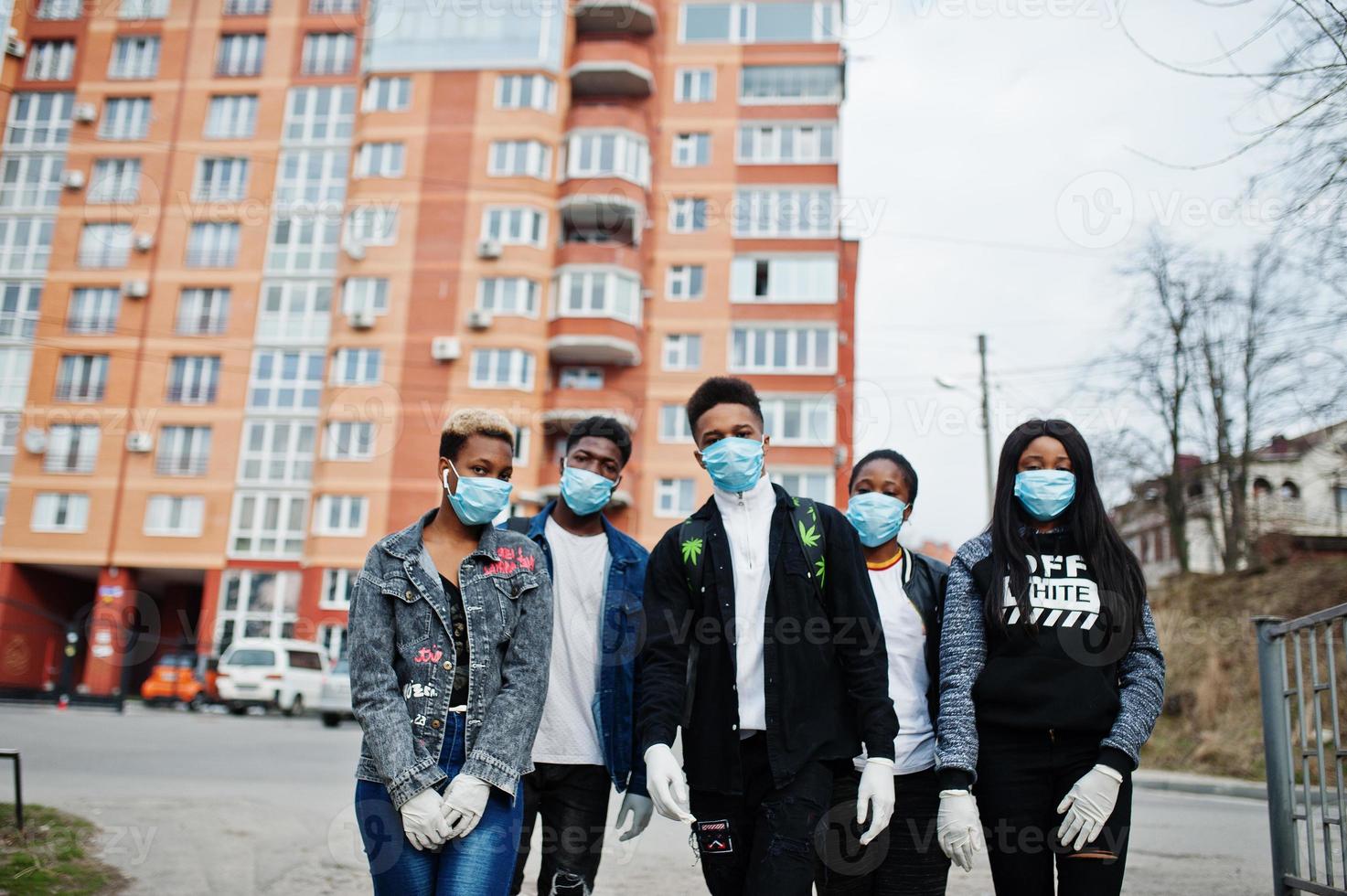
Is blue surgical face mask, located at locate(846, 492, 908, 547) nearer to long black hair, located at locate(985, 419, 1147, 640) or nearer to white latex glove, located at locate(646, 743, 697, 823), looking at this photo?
long black hair, located at locate(985, 419, 1147, 640)

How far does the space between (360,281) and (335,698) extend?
61.8 ft

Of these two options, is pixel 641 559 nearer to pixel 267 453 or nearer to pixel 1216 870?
pixel 1216 870

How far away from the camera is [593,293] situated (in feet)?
124

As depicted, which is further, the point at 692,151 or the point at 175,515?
the point at 692,151

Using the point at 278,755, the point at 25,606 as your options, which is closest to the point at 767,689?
the point at 278,755

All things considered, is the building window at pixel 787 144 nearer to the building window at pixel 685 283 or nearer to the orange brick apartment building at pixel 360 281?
the orange brick apartment building at pixel 360 281

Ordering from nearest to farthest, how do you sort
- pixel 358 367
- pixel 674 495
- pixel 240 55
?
pixel 674 495
pixel 358 367
pixel 240 55

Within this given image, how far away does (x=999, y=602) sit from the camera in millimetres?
3635

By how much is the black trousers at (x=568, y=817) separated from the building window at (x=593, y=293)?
110 feet

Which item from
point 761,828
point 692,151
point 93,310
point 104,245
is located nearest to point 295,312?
point 93,310

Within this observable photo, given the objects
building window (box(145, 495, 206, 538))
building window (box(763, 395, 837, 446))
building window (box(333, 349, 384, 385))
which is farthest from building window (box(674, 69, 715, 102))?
building window (box(145, 495, 206, 538))

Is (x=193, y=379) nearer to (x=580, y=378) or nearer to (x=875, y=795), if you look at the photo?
(x=580, y=378)

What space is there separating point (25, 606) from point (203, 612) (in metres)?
6.68

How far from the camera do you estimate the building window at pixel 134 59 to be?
41.9 metres
